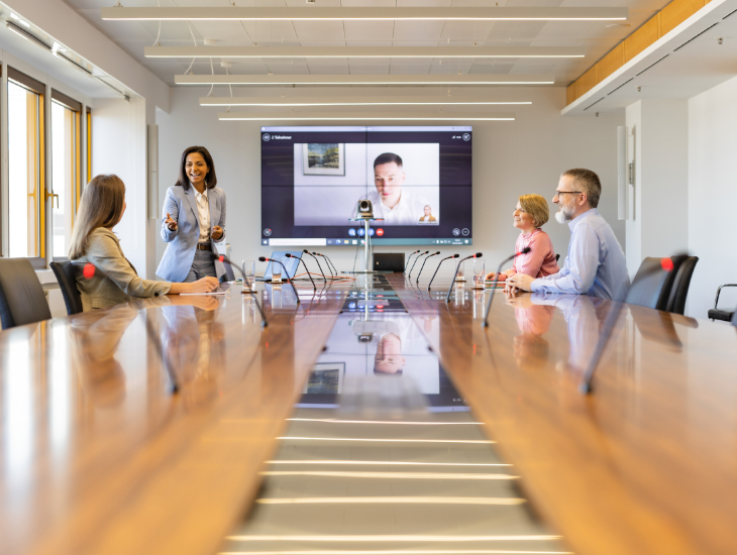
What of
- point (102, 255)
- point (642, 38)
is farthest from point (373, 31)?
point (102, 255)

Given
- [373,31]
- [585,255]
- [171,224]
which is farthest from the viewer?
[373,31]

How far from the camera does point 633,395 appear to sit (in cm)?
83

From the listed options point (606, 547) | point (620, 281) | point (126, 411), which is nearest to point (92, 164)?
point (620, 281)

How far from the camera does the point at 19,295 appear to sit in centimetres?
220

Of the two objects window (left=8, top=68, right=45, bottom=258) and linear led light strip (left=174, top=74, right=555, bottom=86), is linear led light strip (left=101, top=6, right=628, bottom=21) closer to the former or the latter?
linear led light strip (left=174, top=74, right=555, bottom=86)

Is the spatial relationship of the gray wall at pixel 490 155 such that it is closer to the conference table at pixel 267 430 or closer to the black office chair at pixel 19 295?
the black office chair at pixel 19 295

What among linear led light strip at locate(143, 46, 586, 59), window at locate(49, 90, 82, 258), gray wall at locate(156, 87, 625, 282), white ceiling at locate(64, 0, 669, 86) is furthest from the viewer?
gray wall at locate(156, 87, 625, 282)

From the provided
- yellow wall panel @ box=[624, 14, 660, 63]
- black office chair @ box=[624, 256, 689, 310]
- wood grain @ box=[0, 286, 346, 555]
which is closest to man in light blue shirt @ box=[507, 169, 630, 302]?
black office chair @ box=[624, 256, 689, 310]

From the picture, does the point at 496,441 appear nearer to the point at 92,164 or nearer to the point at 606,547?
the point at 606,547

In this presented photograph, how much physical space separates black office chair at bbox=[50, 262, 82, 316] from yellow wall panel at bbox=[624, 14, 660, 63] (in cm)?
535

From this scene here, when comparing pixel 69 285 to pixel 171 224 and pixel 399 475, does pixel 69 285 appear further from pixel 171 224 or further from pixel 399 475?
pixel 399 475

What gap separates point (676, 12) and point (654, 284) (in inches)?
144

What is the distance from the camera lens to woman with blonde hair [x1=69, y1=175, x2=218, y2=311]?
2641mm

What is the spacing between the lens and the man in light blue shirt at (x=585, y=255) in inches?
111
